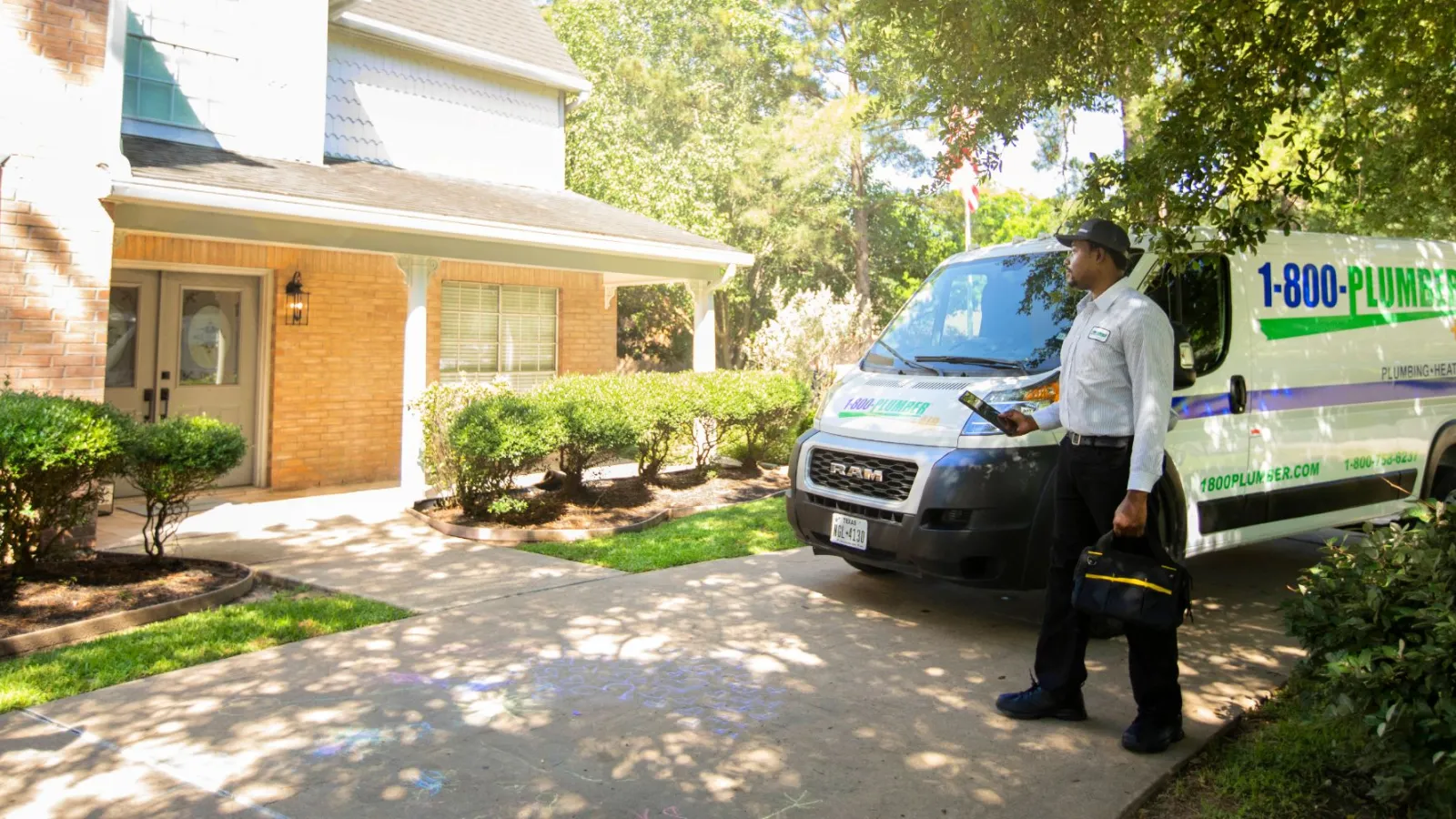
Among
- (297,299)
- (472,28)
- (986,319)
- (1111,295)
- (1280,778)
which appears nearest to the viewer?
(1280,778)

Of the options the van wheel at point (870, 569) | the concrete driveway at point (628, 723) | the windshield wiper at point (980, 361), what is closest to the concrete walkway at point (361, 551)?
the concrete driveway at point (628, 723)

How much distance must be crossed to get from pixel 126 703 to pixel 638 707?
2270mm

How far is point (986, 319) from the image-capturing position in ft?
21.0

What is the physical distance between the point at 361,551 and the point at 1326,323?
7.18m

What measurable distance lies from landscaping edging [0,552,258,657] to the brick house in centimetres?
256

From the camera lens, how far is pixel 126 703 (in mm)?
4625

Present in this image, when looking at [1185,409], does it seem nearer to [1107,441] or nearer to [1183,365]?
[1183,365]

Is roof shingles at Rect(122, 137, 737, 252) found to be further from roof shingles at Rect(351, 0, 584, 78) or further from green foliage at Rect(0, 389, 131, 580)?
green foliage at Rect(0, 389, 131, 580)

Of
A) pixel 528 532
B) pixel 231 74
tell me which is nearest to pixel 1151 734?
pixel 528 532

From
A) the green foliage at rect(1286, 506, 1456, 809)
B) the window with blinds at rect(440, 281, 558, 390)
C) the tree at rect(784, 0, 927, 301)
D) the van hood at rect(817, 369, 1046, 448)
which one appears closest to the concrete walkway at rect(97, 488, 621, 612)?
the van hood at rect(817, 369, 1046, 448)

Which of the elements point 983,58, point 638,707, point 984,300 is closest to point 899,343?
point 984,300

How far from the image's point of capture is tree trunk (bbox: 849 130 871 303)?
99.1 ft

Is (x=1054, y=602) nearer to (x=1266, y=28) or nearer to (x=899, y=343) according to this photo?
(x=899, y=343)

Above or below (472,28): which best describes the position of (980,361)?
below
